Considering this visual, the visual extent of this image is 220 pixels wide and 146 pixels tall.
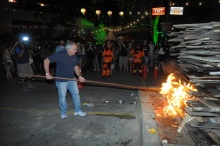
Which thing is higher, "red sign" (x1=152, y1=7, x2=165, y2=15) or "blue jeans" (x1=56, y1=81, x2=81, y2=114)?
"red sign" (x1=152, y1=7, x2=165, y2=15)

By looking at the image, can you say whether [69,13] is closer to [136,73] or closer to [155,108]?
[136,73]

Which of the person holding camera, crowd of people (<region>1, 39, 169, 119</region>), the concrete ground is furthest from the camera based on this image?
the person holding camera

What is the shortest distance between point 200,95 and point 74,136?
9.68 ft

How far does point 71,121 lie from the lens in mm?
5730

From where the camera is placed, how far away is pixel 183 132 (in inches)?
180

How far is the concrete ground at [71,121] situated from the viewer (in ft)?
15.4

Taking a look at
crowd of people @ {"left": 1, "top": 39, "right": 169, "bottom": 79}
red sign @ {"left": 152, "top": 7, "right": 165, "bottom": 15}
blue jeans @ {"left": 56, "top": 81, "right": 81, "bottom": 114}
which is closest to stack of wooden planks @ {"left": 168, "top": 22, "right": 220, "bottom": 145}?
blue jeans @ {"left": 56, "top": 81, "right": 81, "bottom": 114}

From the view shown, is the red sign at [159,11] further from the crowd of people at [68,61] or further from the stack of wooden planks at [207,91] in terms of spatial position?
the stack of wooden planks at [207,91]

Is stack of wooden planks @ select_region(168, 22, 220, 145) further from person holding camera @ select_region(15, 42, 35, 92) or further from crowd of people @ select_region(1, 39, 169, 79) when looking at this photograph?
crowd of people @ select_region(1, 39, 169, 79)

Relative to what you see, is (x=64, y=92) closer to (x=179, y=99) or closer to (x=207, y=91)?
(x=179, y=99)

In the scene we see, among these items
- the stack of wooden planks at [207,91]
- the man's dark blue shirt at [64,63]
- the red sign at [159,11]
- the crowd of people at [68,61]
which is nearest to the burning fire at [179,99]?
the stack of wooden planks at [207,91]

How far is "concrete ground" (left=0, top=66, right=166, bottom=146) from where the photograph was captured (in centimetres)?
470

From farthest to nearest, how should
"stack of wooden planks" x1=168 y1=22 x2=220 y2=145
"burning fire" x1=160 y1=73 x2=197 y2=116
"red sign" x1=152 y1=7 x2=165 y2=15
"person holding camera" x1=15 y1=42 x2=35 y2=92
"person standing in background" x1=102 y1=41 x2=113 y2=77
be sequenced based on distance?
"red sign" x1=152 y1=7 x2=165 y2=15
"person standing in background" x1=102 y1=41 x2=113 y2=77
"person holding camera" x1=15 y1=42 x2=35 y2=92
"burning fire" x1=160 y1=73 x2=197 y2=116
"stack of wooden planks" x1=168 y1=22 x2=220 y2=145

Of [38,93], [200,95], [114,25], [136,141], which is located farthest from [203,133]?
[114,25]
